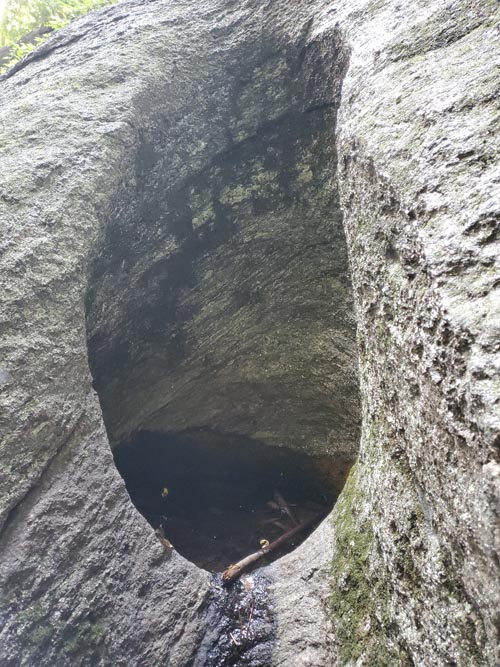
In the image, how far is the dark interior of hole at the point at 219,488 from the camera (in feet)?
12.3

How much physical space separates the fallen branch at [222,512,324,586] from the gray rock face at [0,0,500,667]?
0.19 meters

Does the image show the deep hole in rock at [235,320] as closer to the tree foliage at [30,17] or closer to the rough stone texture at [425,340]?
the rough stone texture at [425,340]

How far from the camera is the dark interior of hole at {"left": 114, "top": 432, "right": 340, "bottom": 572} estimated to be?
3.76 meters

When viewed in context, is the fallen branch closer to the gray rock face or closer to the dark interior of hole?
the dark interior of hole

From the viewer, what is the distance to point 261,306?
3.57 metres

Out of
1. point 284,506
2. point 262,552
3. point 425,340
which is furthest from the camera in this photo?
point 284,506

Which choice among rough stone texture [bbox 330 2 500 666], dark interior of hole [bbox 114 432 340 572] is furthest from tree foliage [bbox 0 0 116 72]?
rough stone texture [bbox 330 2 500 666]

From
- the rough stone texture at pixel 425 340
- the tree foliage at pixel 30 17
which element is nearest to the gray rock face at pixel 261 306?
the rough stone texture at pixel 425 340

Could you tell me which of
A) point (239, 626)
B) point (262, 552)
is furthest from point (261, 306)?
point (239, 626)

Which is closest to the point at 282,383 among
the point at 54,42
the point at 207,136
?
the point at 207,136

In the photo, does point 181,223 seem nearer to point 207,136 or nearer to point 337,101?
point 207,136

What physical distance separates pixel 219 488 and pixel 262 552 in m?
1.34

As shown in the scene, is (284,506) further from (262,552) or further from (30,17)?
(30,17)

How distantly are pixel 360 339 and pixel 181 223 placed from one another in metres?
1.78
